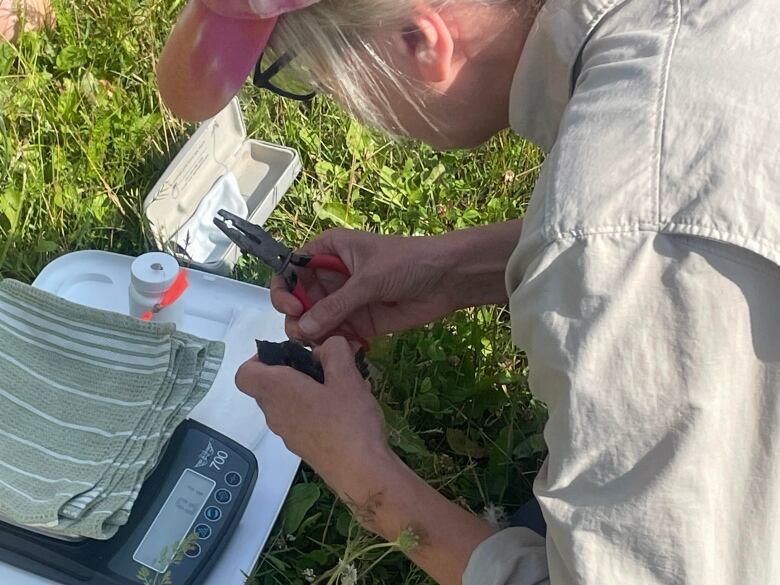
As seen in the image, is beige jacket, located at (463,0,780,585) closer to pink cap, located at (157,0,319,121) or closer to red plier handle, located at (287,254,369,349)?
A: pink cap, located at (157,0,319,121)

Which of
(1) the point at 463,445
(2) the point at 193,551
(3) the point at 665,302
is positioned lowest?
(1) the point at 463,445

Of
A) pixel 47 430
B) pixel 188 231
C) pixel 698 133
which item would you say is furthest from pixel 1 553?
pixel 698 133

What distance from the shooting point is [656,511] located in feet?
2.38

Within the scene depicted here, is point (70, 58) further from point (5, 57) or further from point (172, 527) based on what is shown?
point (172, 527)

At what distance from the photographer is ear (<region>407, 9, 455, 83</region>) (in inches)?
34.7

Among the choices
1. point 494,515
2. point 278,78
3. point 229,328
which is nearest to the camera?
point 278,78

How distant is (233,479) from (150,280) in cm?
33

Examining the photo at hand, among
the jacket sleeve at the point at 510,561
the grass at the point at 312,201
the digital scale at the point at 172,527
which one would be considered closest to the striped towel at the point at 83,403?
the digital scale at the point at 172,527

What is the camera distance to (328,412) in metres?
1.09

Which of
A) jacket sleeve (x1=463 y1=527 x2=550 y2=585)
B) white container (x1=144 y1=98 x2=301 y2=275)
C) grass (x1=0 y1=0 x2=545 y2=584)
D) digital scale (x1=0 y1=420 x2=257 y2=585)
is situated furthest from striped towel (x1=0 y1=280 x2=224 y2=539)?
jacket sleeve (x1=463 y1=527 x2=550 y2=585)

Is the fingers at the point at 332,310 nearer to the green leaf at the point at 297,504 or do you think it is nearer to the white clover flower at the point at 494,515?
the green leaf at the point at 297,504

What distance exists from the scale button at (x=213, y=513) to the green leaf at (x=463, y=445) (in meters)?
0.45

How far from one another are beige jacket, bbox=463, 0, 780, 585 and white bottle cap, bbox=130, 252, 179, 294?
2.26 ft

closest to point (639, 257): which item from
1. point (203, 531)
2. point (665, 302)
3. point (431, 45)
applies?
point (665, 302)
